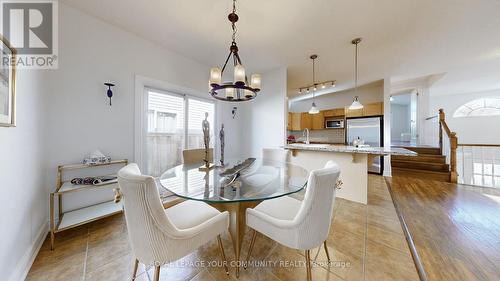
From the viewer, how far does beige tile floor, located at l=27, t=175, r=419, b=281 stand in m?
1.20

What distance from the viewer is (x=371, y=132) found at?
4.21 metres

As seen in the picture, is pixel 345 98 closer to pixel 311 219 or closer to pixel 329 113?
pixel 329 113

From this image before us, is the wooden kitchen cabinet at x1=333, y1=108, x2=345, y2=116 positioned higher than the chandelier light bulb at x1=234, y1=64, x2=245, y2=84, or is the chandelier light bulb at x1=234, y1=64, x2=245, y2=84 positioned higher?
the wooden kitchen cabinet at x1=333, y1=108, x2=345, y2=116

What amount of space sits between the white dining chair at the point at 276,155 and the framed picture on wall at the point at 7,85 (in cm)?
259

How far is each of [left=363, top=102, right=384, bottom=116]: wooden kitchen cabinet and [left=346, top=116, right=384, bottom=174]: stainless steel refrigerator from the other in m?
A: 0.13

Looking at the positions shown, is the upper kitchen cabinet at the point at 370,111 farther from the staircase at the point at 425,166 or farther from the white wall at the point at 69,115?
the white wall at the point at 69,115

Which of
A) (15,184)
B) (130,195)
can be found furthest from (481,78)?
(15,184)

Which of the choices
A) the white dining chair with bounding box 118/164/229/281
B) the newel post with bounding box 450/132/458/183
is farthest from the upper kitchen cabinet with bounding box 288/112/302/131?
the white dining chair with bounding box 118/164/229/281

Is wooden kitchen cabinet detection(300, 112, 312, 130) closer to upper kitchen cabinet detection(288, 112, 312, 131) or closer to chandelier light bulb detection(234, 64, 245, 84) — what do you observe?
upper kitchen cabinet detection(288, 112, 312, 131)

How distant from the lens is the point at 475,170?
13.5 feet

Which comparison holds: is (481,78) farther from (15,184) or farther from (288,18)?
(15,184)

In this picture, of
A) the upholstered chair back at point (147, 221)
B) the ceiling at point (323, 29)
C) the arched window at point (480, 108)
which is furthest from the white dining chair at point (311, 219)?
the arched window at point (480, 108)

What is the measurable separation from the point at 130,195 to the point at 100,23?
2.60 m

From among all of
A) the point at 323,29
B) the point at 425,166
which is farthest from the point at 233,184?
the point at 425,166
